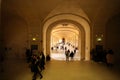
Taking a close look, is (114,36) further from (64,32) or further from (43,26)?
(64,32)

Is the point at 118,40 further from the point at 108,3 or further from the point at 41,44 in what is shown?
the point at 41,44

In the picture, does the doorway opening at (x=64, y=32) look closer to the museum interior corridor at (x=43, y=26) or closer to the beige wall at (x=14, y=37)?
the museum interior corridor at (x=43, y=26)

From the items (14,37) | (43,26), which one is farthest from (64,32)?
(14,37)

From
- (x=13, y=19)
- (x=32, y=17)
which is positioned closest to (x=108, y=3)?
(x=32, y=17)

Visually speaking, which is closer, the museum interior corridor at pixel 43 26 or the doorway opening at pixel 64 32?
the museum interior corridor at pixel 43 26

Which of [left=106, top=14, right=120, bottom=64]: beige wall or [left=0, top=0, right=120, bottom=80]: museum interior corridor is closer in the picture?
[left=0, top=0, right=120, bottom=80]: museum interior corridor

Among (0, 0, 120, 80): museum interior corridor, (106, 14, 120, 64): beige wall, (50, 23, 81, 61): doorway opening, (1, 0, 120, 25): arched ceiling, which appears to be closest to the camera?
(1, 0, 120, 25): arched ceiling

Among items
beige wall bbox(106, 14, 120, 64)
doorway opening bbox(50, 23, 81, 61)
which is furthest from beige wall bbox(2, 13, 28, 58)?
beige wall bbox(106, 14, 120, 64)

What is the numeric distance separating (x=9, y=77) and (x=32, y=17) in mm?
7456

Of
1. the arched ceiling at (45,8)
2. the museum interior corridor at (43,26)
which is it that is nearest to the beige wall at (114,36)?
the museum interior corridor at (43,26)

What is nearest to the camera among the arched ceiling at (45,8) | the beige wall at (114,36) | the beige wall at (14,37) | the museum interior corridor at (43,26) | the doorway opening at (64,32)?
the arched ceiling at (45,8)

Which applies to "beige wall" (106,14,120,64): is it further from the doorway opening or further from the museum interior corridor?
the doorway opening

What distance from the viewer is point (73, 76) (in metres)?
10.2

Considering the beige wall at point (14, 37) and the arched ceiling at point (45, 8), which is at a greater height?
the arched ceiling at point (45, 8)
